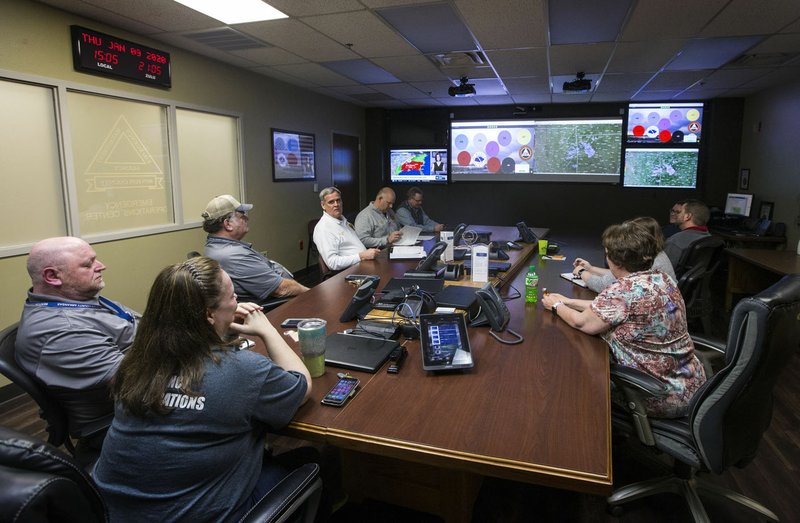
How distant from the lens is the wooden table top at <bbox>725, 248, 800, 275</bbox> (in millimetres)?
3594

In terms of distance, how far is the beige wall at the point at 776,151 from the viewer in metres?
5.23

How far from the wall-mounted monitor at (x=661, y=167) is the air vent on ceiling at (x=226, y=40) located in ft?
18.4

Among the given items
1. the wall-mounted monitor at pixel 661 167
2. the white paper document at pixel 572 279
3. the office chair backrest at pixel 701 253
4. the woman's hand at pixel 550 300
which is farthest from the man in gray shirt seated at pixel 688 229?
the wall-mounted monitor at pixel 661 167

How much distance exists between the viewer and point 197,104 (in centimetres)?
444

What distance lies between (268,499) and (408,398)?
489 millimetres

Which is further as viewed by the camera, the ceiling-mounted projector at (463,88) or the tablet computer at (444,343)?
the ceiling-mounted projector at (463,88)

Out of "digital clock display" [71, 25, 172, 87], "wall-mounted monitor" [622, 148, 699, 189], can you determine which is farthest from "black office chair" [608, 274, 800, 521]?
"wall-mounted monitor" [622, 148, 699, 189]

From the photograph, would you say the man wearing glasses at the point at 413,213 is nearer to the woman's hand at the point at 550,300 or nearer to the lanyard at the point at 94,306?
the woman's hand at the point at 550,300

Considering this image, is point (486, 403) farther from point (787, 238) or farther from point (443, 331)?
point (787, 238)

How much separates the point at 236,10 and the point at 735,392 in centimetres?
347

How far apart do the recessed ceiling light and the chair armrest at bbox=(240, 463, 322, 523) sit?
2.96m

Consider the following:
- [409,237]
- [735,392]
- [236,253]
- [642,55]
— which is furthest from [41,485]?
[642,55]

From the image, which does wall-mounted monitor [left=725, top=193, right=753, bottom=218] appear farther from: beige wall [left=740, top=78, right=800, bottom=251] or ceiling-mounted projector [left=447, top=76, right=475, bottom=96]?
ceiling-mounted projector [left=447, top=76, right=475, bottom=96]

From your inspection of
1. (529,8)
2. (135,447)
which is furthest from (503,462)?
(529,8)
